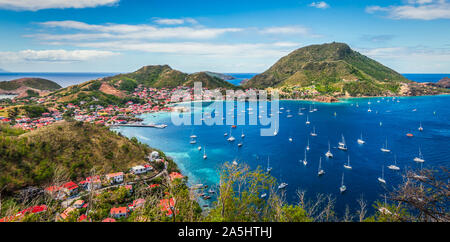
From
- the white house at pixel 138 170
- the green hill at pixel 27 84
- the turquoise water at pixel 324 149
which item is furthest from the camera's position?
the green hill at pixel 27 84

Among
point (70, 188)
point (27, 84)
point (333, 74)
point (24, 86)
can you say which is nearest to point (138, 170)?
point (70, 188)

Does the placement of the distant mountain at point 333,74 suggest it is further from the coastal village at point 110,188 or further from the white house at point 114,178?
the white house at point 114,178

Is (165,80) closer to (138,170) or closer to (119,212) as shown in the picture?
(138,170)

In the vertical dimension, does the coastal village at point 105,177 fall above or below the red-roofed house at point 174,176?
above

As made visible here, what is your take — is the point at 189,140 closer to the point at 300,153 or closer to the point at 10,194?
the point at 300,153

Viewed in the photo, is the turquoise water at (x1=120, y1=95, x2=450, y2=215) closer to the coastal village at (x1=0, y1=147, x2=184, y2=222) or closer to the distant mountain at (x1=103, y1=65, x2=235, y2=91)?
the coastal village at (x1=0, y1=147, x2=184, y2=222)

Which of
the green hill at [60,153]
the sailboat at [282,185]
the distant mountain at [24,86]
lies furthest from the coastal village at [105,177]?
the distant mountain at [24,86]
